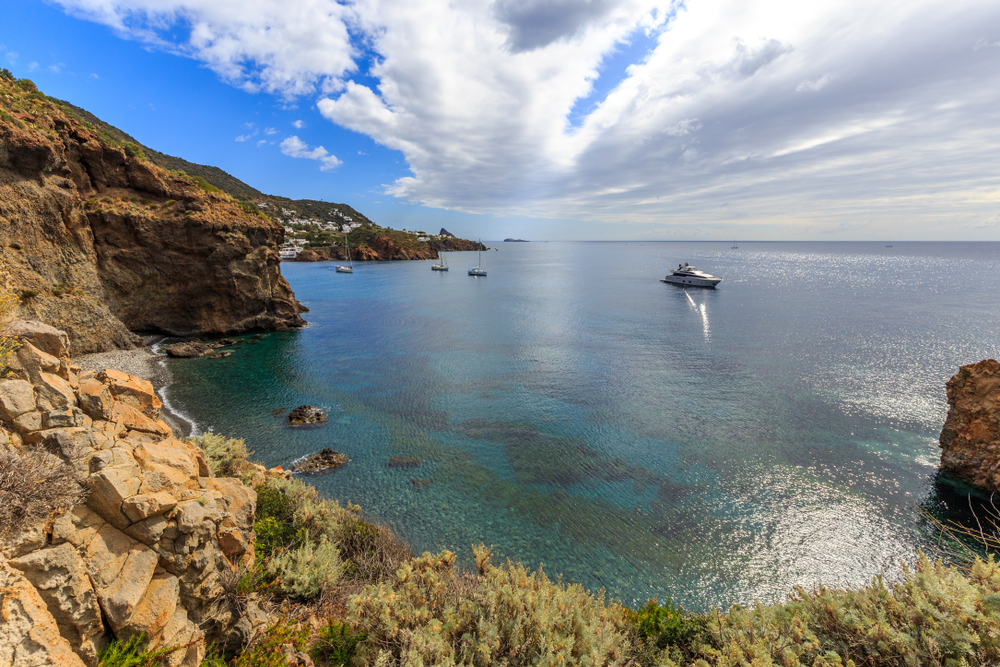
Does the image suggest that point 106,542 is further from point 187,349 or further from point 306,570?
point 187,349

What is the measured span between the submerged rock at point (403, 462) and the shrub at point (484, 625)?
11513mm

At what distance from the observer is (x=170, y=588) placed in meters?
5.51

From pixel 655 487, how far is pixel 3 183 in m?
39.3

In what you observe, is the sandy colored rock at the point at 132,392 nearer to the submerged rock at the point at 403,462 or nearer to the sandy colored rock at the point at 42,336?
the sandy colored rock at the point at 42,336

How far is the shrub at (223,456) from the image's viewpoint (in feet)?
35.0

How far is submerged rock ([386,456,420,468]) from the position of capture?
18375 mm

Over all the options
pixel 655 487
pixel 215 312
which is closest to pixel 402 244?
pixel 215 312

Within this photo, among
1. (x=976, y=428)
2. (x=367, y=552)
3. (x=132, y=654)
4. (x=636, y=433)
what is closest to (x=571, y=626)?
(x=367, y=552)

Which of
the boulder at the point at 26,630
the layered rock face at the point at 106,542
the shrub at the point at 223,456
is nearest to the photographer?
the boulder at the point at 26,630

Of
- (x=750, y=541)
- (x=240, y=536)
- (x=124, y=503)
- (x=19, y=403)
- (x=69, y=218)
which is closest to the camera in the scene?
(x=124, y=503)

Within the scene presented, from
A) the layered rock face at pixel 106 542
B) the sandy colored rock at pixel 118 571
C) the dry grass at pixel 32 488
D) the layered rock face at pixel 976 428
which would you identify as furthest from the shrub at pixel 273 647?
the layered rock face at pixel 976 428

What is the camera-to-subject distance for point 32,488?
4.73 metres

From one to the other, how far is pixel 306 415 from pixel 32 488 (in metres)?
18.7

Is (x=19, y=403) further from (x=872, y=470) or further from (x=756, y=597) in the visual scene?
(x=872, y=470)
